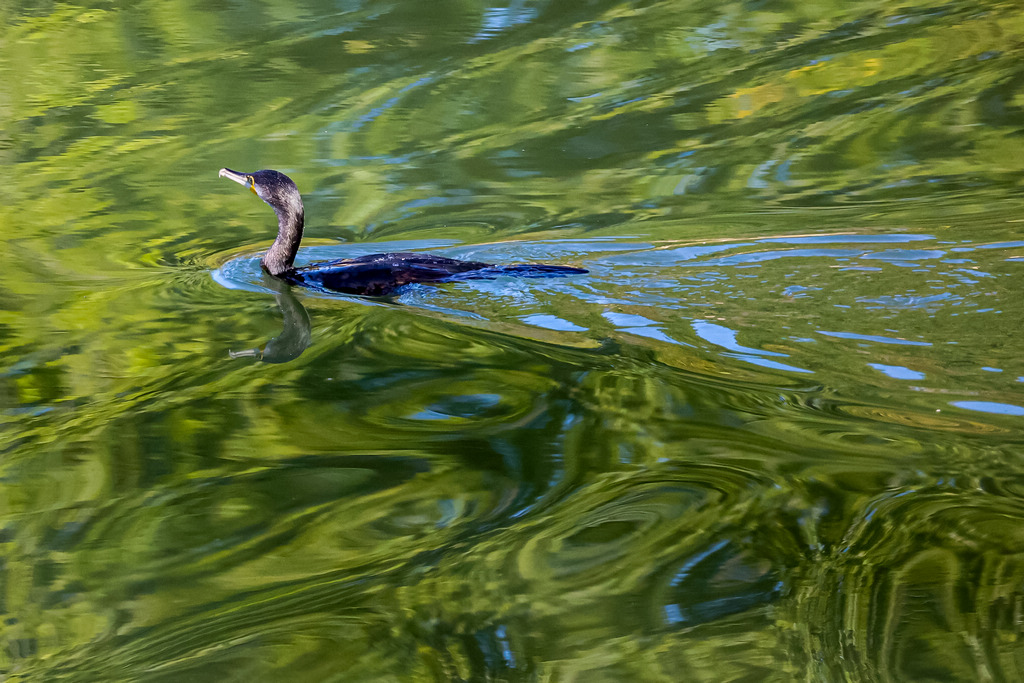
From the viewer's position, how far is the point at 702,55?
9672 mm

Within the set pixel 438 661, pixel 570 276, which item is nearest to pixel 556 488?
pixel 438 661

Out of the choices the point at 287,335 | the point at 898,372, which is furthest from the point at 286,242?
the point at 898,372

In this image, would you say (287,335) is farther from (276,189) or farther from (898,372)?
(898,372)

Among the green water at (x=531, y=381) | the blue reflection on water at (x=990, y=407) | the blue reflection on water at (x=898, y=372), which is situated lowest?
the blue reflection on water at (x=990, y=407)

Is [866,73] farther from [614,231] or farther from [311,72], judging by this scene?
[311,72]

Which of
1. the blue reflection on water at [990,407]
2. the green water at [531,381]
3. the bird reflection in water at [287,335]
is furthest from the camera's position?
the bird reflection in water at [287,335]

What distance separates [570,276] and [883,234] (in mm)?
1843

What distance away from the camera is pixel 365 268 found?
5.55 m

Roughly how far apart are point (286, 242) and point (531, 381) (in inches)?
91.7

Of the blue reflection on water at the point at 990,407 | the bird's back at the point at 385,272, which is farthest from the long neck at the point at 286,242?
the blue reflection on water at the point at 990,407

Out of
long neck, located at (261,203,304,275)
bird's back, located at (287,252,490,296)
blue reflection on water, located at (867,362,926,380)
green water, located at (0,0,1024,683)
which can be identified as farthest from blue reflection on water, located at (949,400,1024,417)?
long neck, located at (261,203,304,275)

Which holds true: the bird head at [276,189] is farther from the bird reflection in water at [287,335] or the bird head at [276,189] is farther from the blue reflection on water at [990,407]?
the blue reflection on water at [990,407]

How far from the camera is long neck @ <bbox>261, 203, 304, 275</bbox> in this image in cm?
594

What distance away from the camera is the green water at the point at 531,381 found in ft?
8.79
